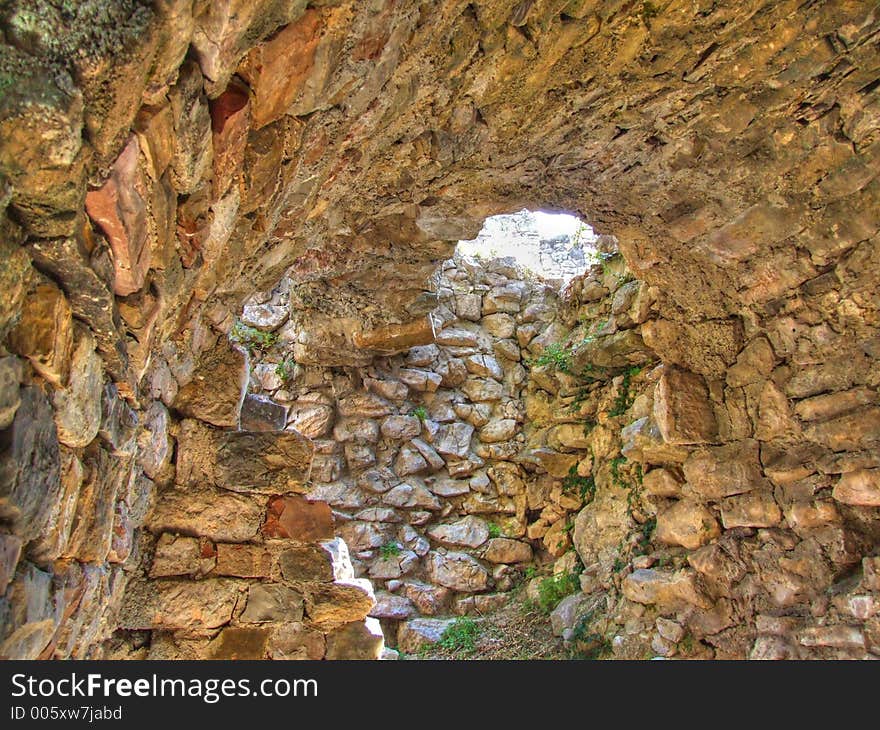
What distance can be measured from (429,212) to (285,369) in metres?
2.96

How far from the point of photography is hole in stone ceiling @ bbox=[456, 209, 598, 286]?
699cm

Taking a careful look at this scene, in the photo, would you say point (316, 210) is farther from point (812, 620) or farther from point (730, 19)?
point (812, 620)

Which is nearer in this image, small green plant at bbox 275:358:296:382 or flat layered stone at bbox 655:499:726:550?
flat layered stone at bbox 655:499:726:550

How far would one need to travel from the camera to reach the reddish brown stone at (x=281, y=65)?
132 cm

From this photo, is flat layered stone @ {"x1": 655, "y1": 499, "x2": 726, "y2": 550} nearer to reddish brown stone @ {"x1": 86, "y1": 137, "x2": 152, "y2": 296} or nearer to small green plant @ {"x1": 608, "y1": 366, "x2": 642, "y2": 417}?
small green plant @ {"x1": 608, "y1": 366, "x2": 642, "y2": 417}

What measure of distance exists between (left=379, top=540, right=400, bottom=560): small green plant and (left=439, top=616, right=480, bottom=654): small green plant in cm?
77

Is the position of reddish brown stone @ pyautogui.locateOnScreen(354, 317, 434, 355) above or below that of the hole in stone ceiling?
below

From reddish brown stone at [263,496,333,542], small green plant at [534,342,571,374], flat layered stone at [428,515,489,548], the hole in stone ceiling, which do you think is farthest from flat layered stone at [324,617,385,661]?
the hole in stone ceiling

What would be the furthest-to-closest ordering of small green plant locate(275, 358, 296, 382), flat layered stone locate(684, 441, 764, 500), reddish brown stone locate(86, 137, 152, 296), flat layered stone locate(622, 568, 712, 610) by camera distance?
small green plant locate(275, 358, 296, 382)
flat layered stone locate(622, 568, 712, 610)
flat layered stone locate(684, 441, 764, 500)
reddish brown stone locate(86, 137, 152, 296)

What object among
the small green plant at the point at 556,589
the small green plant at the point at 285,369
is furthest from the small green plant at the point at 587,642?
the small green plant at the point at 285,369

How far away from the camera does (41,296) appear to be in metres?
1.01

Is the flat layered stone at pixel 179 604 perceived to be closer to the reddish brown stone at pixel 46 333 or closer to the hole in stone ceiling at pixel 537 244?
the reddish brown stone at pixel 46 333

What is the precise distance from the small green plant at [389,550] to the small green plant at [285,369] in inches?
70.7
